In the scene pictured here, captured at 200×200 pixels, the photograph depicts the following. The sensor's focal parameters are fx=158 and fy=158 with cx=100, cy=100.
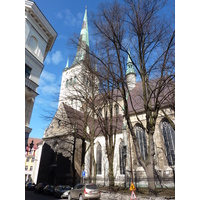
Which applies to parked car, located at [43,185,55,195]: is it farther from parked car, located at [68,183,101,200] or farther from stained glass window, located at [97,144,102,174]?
stained glass window, located at [97,144,102,174]

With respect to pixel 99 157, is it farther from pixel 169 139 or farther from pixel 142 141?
pixel 169 139

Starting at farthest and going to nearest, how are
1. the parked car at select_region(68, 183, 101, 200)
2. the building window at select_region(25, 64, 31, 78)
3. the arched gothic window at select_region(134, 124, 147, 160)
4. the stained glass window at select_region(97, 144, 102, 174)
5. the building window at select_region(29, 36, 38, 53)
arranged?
1. the stained glass window at select_region(97, 144, 102, 174)
2. the arched gothic window at select_region(134, 124, 147, 160)
3. the building window at select_region(29, 36, 38, 53)
4. the parked car at select_region(68, 183, 101, 200)
5. the building window at select_region(25, 64, 31, 78)

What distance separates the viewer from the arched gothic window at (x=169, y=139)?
15.8 metres

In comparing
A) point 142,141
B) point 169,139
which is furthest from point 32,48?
point 169,139

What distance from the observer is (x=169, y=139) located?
16.6 m

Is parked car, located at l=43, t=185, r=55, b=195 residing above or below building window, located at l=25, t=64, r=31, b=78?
below

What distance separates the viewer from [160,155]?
16.0m

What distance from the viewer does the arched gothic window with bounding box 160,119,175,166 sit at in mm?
15789

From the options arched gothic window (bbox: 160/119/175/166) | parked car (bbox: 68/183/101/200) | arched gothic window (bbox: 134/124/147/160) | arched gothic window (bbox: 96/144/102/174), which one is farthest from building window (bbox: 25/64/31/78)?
arched gothic window (bbox: 96/144/102/174)

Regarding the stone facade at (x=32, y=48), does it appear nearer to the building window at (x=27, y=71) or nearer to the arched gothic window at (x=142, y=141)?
the building window at (x=27, y=71)

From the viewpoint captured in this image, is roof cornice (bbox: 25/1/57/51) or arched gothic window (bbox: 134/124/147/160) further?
arched gothic window (bbox: 134/124/147/160)
